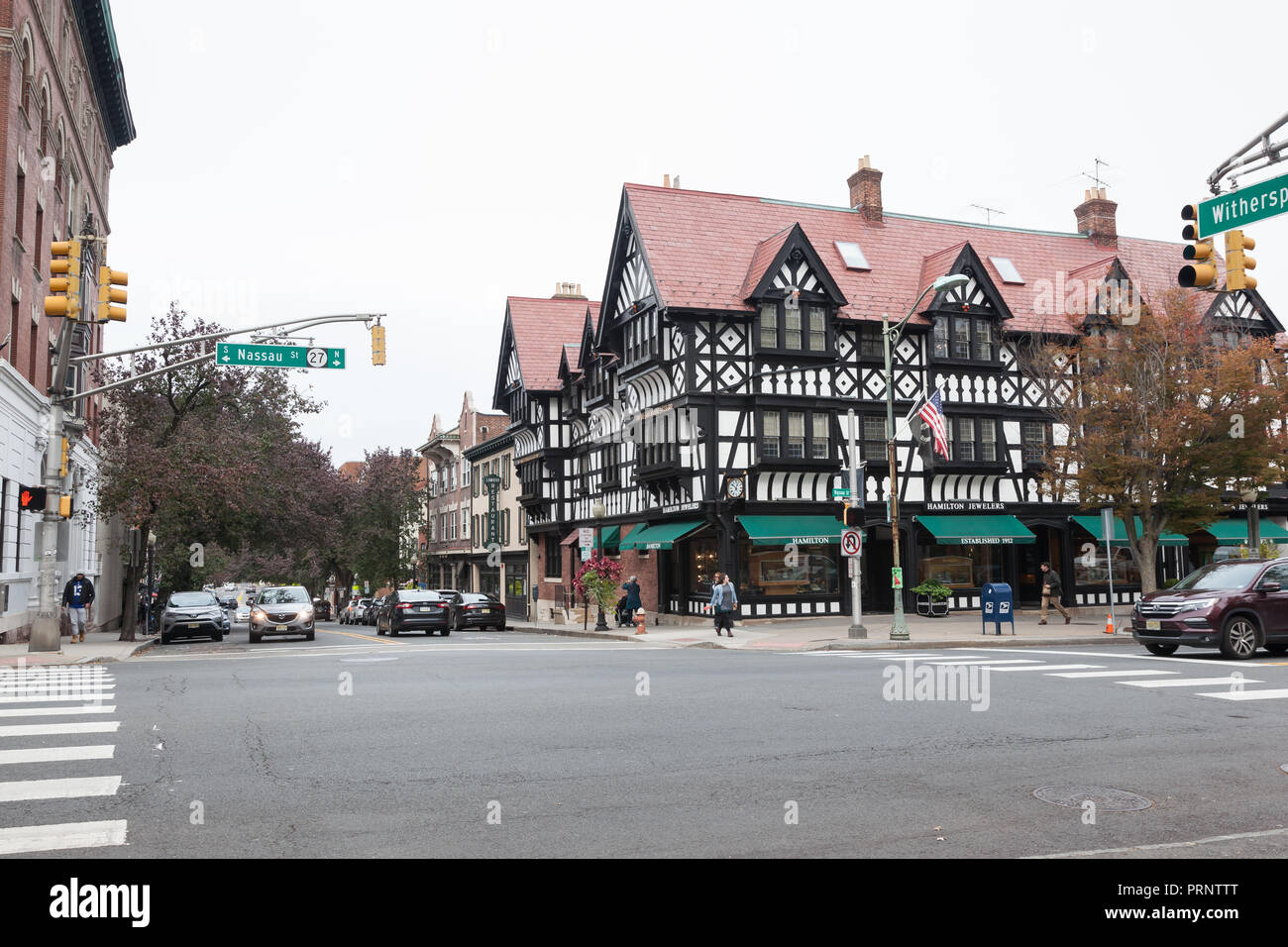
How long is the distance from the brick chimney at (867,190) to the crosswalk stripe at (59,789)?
3613 cm

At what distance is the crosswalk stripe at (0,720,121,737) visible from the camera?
1023cm

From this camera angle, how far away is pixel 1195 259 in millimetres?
13305

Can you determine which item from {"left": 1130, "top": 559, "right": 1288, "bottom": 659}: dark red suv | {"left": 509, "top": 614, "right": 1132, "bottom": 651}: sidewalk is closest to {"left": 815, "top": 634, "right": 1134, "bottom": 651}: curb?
{"left": 509, "top": 614, "right": 1132, "bottom": 651}: sidewalk

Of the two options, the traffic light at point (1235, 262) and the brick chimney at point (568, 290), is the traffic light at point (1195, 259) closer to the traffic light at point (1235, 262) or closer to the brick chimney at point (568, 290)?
the traffic light at point (1235, 262)

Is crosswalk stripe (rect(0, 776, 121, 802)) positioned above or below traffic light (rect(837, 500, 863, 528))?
below

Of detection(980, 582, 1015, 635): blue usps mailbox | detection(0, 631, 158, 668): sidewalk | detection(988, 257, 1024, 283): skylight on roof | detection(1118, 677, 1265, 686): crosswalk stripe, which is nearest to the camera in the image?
detection(1118, 677, 1265, 686): crosswalk stripe

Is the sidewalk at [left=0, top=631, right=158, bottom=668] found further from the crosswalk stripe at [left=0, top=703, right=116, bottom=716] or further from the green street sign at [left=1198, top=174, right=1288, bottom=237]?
the green street sign at [left=1198, top=174, right=1288, bottom=237]

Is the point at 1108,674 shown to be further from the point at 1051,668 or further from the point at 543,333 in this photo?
the point at 543,333

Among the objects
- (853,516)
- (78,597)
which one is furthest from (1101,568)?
(78,597)

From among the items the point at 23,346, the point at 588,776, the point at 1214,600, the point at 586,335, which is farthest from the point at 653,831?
the point at 586,335

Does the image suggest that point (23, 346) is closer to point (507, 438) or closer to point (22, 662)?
point (22, 662)

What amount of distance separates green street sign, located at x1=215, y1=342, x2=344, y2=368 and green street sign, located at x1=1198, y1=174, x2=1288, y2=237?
15643mm

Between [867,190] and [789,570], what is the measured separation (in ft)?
49.8

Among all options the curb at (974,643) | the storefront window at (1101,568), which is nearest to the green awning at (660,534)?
the curb at (974,643)
